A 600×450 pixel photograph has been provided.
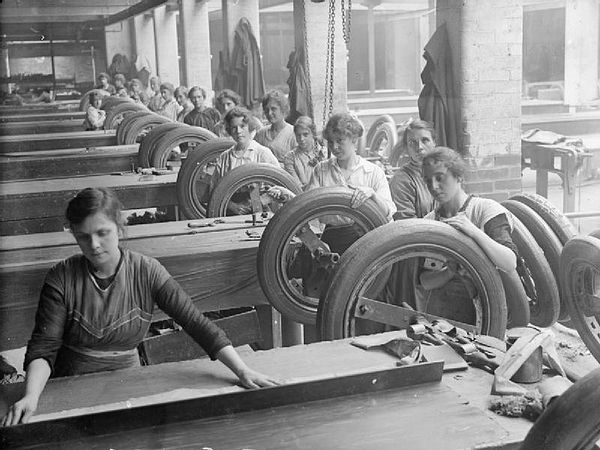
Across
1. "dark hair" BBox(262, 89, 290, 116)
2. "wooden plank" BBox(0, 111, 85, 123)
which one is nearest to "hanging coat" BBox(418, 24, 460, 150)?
"dark hair" BBox(262, 89, 290, 116)

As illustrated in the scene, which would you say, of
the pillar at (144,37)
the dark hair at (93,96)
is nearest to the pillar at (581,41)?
the dark hair at (93,96)

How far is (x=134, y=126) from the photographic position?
726cm

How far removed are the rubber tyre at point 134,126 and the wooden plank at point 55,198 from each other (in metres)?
2.25

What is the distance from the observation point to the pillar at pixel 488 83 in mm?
4422

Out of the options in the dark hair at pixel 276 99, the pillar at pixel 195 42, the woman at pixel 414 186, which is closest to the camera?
the woman at pixel 414 186

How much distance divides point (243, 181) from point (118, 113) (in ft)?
17.2

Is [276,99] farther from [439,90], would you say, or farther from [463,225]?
[463,225]

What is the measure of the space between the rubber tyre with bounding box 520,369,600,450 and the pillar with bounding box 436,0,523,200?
3633mm

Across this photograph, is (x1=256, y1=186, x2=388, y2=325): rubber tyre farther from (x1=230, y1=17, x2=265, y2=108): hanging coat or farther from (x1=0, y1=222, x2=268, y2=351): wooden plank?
(x1=230, y1=17, x2=265, y2=108): hanging coat

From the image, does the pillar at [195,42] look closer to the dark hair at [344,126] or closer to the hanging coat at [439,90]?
the hanging coat at [439,90]

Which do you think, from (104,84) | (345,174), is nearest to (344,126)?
(345,174)

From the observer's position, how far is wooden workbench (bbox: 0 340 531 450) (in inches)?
59.2

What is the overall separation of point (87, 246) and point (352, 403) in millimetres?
863

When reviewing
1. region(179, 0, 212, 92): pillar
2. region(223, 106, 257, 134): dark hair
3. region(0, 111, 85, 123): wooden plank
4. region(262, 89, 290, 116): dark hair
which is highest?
region(179, 0, 212, 92): pillar
